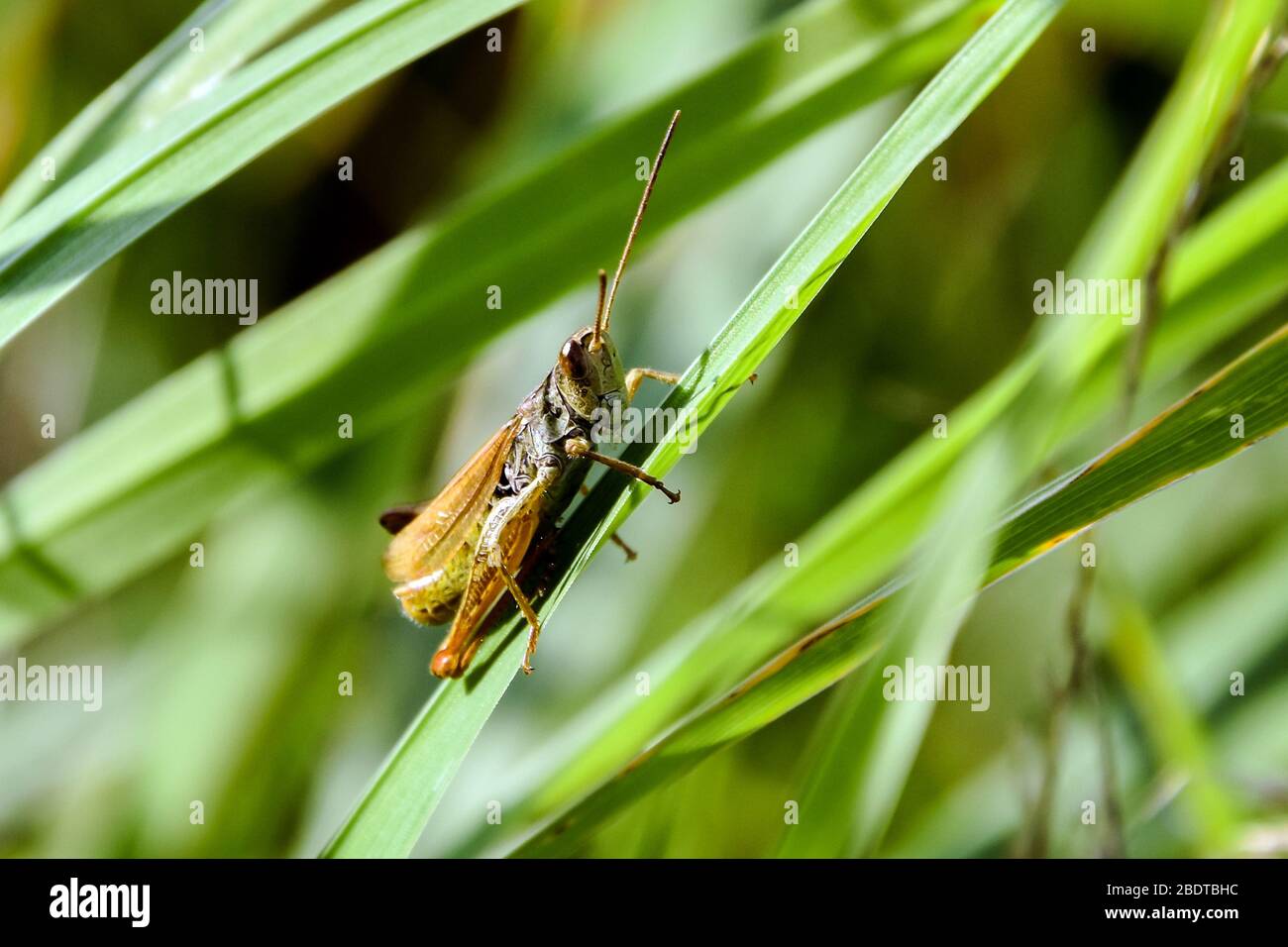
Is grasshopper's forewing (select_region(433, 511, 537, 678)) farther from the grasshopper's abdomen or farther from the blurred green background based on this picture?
the blurred green background

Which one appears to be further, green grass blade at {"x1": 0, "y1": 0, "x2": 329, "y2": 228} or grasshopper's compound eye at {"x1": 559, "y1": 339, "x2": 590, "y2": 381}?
grasshopper's compound eye at {"x1": 559, "y1": 339, "x2": 590, "y2": 381}

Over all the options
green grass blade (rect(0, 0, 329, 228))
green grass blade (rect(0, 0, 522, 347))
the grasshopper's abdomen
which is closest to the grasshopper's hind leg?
the grasshopper's abdomen

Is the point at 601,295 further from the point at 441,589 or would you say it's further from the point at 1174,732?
the point at 1174,732

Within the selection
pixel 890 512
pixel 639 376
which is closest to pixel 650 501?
pixel 639 376

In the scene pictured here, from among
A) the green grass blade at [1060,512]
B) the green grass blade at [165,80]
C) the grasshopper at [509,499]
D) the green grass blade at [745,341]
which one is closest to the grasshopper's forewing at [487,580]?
the grasshopper at [509,499]
